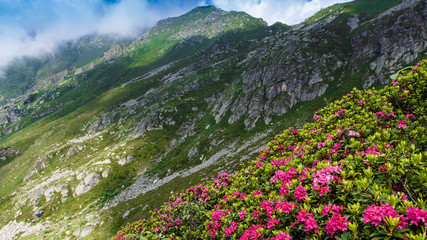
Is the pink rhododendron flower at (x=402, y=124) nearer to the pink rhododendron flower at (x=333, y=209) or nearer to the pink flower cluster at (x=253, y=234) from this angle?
the pink rhododendron flower at (x=333, y=209)

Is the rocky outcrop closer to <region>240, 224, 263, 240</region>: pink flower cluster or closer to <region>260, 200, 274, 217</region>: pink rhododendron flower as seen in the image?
<region>240, 224, 263, 240</region>: pink flower cluster

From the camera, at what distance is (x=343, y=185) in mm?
4688

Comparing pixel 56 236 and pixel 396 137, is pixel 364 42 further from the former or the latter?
pixel 56 236

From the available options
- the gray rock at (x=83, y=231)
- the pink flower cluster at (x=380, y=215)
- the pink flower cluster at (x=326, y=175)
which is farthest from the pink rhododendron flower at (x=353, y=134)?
the gray rock at (x=83, y=231)

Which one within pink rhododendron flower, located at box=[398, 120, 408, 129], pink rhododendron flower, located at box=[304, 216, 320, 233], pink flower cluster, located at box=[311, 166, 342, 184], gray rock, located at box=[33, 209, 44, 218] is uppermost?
pink flower cluster, located at box=[311, 166, 342, 184]

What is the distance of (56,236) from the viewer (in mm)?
53031

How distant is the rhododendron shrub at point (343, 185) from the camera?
3721 mm

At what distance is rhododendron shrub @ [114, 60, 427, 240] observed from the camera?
12.2 feet

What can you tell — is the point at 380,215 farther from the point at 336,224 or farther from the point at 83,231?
the point at 83,231

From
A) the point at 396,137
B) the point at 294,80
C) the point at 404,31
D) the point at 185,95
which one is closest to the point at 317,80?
the point at 294,80

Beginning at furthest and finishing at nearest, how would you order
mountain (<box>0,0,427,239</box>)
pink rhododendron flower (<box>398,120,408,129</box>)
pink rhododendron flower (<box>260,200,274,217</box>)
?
mountain (<box>0,0,427,239</box>), pink rhododendron flower (<box>398,120,408,129</box>), pink rhododendron flower (<box>260,200,274,217</box>)

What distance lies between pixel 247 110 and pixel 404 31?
7246 cm

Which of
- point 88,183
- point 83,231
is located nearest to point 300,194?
point 83,231

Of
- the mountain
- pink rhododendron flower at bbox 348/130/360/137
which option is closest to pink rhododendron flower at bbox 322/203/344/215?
pink rhododendron flower at bbox 348/130/360/137
